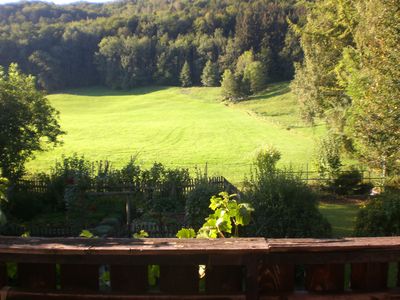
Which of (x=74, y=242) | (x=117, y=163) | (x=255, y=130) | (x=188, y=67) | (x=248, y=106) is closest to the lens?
(x=74, y=242)

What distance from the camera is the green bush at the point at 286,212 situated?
795cm

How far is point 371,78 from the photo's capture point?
14500 mm

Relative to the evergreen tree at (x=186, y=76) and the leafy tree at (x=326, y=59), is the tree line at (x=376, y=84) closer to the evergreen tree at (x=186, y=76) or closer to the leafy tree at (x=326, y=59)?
the leafy tree at (x=326, y=59)

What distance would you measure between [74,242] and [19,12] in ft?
576

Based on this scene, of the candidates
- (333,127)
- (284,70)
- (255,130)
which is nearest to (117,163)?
(333,127)

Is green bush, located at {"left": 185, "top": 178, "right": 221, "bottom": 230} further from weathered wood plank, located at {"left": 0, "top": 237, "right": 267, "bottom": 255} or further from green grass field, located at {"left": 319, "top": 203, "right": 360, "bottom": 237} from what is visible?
weathered wood plank, located at {"left": 0, "top": 237, "right": 267, "bottom": 255}

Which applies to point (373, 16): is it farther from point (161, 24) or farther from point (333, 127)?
point (161, 24)

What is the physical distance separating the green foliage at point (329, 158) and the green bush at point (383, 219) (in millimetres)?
12539

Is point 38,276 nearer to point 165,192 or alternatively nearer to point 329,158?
point 165,192

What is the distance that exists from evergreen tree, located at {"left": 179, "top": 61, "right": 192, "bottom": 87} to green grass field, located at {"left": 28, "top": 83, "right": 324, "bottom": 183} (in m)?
11.5

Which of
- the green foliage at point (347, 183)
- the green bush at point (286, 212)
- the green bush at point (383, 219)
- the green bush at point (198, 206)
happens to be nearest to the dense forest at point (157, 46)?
the green foliage at point (347, 183)

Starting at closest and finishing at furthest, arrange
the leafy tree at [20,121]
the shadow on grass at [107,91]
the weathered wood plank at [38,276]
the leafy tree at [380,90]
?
the weathered wood plank at [38,276] < the leafy tree at [380,90] < the leafy tree at [20,121] < the shadow on grass at [107,91]

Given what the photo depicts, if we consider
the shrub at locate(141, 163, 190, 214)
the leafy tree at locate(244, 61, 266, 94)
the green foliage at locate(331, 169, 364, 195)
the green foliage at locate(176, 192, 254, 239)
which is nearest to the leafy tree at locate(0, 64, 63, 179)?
the shrub at locate(141, 163, 190, 214)

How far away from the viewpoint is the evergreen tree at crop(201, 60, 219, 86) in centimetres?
11031
